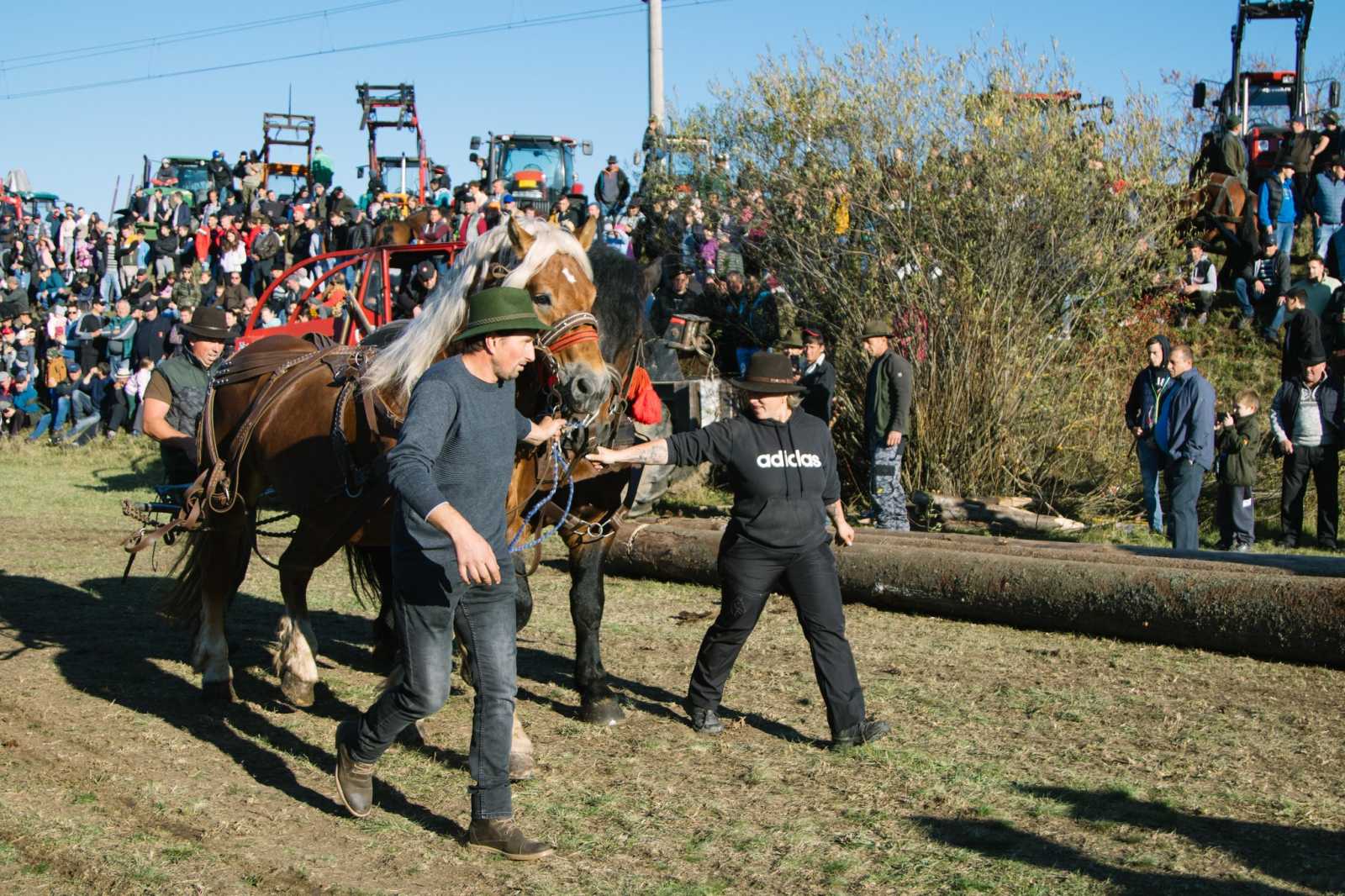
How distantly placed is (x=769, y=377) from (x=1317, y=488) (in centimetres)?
740

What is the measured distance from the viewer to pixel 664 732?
6.13m

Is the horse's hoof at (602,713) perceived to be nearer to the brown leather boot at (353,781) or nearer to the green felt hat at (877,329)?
the brown leather boot at (353,781)

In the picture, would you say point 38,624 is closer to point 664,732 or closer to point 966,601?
point 664,732

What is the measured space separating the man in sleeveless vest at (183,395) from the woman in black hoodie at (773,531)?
3.53 metres

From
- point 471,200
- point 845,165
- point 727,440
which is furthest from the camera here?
point 471,200

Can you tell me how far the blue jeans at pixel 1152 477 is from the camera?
1112cm

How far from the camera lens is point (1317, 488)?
37.2 ft

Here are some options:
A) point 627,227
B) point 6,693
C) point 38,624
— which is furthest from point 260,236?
point 6,693

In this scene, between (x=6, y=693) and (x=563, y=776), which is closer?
(x=563, y=776)

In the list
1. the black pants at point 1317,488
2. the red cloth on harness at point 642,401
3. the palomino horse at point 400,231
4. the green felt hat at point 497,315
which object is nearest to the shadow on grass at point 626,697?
the red cloth on harness at point 642,401

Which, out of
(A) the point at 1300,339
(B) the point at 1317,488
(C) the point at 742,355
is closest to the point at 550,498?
(B) the point at 1317,488

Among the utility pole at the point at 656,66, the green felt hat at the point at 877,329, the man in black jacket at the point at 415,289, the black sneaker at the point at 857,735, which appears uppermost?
the utility pole at the point at 656,66

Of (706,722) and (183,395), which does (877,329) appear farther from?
(706,722)

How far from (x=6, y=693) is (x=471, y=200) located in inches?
511
